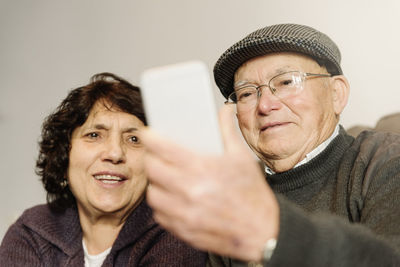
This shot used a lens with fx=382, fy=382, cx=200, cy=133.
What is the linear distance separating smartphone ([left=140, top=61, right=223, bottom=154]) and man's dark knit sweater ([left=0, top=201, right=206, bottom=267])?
813 millimetres

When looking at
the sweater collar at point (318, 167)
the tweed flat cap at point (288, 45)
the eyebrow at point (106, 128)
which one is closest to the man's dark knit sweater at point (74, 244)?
the eyebrow at point (106, 128)

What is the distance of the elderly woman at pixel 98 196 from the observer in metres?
1.26

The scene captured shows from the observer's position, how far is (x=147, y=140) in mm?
441

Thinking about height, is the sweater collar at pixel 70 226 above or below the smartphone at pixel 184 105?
below

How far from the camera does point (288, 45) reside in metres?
Answer: 1.04

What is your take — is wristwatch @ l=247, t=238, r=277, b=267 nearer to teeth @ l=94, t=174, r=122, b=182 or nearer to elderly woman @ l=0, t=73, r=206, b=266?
elderly woman @ l=0, t=73, r=206, b=266

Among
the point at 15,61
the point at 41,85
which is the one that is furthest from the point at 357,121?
the point at 15,61

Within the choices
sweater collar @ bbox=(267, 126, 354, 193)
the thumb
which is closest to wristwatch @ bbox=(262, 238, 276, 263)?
the thumb

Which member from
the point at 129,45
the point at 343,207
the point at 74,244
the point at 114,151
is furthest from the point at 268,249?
the point at 129,45

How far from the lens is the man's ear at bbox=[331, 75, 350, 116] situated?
113cm

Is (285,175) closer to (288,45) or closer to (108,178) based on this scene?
(288,45)

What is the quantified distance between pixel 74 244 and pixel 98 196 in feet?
0.76

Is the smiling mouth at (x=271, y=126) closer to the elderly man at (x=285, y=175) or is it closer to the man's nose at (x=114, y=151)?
the elderly man at (x=285, y=175)

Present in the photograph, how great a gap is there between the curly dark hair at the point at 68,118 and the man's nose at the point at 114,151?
115mm
